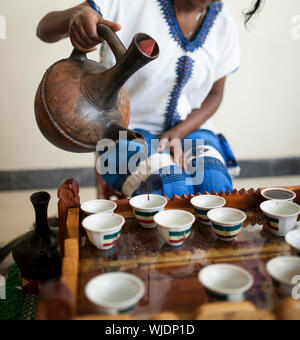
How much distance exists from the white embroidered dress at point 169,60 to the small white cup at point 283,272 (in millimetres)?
979

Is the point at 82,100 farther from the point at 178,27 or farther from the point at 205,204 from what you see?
the point at 178,27

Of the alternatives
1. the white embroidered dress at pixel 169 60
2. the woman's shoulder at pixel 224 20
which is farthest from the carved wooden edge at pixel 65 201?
the woman's shoulder at pixel 224 20

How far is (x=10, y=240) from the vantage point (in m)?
1.90

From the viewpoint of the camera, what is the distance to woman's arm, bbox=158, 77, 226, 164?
4.89 ft

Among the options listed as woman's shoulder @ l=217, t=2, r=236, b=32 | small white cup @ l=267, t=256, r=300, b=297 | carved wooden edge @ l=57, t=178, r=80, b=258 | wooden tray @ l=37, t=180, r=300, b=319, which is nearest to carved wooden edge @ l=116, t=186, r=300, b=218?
wooden tray @ l=37, t=180, r=300, b=319

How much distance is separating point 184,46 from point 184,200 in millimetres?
758

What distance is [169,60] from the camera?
150 cm

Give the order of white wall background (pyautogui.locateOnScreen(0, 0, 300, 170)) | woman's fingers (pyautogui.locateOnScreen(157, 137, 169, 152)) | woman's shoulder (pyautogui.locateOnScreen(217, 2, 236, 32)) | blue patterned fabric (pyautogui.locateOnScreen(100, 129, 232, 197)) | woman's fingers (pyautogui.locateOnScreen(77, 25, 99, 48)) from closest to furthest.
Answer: woman's fingers (pyautogui.locateOnScreen(77, 25, 99, 48)) → blue patterned fabric (pyautogui.locateOnScreen(100, 129, 232, 197)) → woman's fingers (pyautogui.locateOnScreen(157, 137, 169, 152)) → woman's shoulder (pyautogui.locateOnScreen(217, 2, 236, 32)) → white wall background (pyautogui.locateOnScreen(0, 0, 300, 170))

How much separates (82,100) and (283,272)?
676 millimetres

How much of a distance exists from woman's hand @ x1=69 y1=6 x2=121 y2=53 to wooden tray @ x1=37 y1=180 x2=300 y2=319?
402 millimetres

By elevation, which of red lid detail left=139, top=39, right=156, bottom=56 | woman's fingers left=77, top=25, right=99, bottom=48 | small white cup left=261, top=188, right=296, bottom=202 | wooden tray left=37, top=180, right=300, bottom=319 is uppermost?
woman's fingers left=77, top=25, right=99, bottom=48

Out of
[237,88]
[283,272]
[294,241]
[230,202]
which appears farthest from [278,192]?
[237,88]

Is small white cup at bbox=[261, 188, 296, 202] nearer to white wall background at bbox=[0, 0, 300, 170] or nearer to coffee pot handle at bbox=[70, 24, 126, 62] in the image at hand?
coffee pot handle at bbox=[70, 24, 126, 62]
